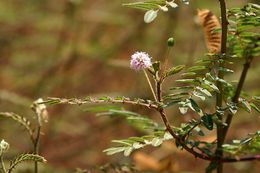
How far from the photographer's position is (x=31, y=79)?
287 cm

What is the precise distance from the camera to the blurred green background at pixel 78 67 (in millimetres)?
2574

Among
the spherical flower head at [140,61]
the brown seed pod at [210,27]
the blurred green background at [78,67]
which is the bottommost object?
the spherical flower head at [140,61]

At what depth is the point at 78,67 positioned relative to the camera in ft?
11.2

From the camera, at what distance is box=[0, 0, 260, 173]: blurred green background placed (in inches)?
101

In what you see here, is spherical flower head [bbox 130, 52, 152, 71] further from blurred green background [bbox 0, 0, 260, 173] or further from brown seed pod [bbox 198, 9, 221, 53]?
blurred green background [bbox 0, 0, 260, 173]

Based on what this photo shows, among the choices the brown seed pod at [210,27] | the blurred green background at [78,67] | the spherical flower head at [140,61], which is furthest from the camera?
the blurred green background at [78,67]

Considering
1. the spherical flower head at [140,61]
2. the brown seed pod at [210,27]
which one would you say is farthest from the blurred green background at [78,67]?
the spherical flower head at [140,61]

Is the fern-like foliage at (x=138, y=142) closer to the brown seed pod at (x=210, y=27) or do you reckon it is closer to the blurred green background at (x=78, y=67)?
the brown seed pod at (x=210, y=27)

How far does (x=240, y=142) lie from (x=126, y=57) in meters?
2.51

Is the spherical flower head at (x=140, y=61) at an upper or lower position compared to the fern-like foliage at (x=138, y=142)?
upper

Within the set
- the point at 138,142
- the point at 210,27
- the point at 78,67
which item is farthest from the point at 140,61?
the point at 78,67

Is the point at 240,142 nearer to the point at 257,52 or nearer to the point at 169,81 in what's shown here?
the point at 257,52

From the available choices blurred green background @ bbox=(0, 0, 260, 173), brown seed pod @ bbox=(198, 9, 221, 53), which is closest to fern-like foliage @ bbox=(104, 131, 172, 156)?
brown seed pod @ bbox=(198, 9, 221, 53)

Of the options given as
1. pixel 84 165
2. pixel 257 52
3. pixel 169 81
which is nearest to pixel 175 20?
pixel 169 81
